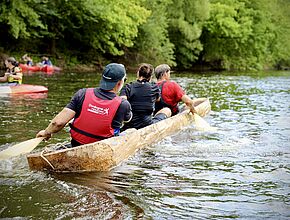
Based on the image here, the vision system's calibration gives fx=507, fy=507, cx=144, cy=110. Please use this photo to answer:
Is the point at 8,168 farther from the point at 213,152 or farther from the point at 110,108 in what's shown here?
the point at 213,152

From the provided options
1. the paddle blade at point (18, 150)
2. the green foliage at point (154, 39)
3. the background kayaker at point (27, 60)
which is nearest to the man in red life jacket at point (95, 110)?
the paddle blade at point (18, 150)

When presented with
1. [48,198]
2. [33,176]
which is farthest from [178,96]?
[48,198]

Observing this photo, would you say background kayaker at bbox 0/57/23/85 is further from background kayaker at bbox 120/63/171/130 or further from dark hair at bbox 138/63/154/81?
dark hair at bbox 138/63/154/81

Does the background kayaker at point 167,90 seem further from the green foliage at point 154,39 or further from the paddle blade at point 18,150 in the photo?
the green foliage at point 154,39

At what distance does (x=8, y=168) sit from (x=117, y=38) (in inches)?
1155

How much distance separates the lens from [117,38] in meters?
34.9

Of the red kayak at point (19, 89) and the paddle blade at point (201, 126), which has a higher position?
the paddle blade at point (201, 126)

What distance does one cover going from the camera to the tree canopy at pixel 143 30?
106 feet

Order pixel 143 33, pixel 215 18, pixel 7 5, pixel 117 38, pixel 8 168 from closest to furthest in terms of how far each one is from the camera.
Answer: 1. pixel 8 168
2. pixel 7 5
3. pixel 117 38
4. pixel 143 33
5. pixel 215 18

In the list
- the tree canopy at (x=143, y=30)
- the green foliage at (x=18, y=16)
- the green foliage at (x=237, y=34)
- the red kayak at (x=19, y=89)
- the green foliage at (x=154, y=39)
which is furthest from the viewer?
the green foliage at (x=237, y=34)

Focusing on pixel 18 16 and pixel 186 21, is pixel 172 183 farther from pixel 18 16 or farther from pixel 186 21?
pixel 186 21

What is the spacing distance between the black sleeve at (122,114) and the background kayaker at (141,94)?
149 centimetres

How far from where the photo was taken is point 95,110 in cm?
602

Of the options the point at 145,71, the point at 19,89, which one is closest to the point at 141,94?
the point at 145,71
